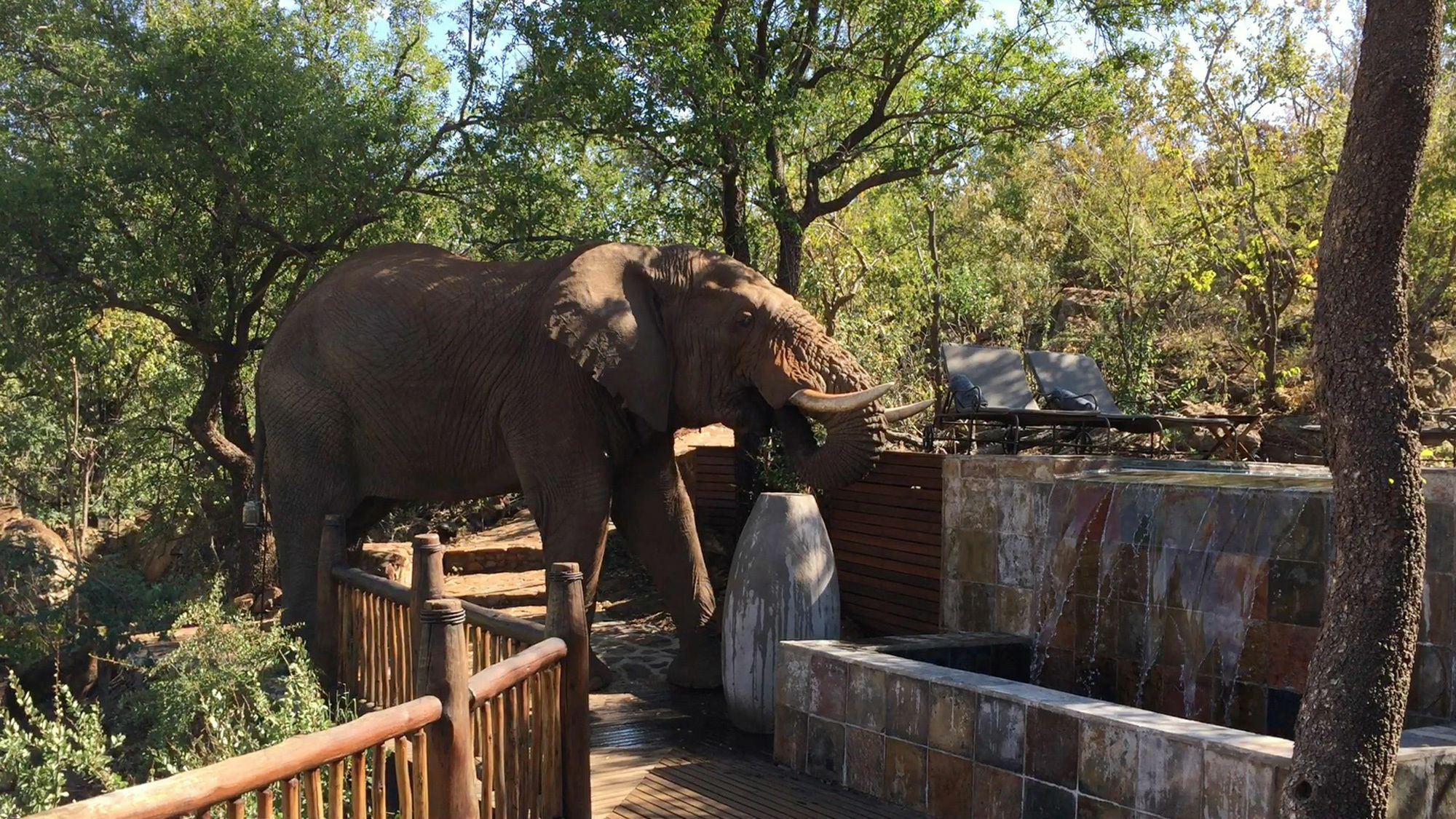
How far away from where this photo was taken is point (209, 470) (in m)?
12.6

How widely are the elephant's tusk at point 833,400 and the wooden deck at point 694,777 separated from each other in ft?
6.38

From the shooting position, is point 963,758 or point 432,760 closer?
point 432,760

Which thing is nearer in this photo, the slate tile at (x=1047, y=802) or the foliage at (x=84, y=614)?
the slate tile at (x=1047, y=802)

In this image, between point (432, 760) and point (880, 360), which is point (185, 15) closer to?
point (880, 360)

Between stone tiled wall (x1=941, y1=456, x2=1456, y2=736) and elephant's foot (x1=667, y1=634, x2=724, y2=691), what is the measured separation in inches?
60.3

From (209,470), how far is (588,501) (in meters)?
6.76

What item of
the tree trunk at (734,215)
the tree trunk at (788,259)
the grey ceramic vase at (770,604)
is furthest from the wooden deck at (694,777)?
the tree trunk at (734,215)

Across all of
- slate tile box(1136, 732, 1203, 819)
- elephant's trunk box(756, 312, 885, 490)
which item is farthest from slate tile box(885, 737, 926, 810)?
elephant's trunk box(756, 312, 885, 490)

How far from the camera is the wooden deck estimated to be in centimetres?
551

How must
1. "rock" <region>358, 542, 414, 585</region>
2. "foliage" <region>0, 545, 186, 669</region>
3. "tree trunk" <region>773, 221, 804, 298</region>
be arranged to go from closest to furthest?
"foliage" <region>0, 545, 186, 669</region>
"tree trunk" <region>773, 221, 804, 298</region>
"rock" <region>358, 542, 414, 585</region>

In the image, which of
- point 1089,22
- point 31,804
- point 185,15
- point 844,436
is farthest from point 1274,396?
point 31,804

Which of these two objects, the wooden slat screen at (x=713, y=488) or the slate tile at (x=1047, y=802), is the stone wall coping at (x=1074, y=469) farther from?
the wooden slat screen at (x=713, y=488)

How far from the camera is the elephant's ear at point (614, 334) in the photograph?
7602 mm

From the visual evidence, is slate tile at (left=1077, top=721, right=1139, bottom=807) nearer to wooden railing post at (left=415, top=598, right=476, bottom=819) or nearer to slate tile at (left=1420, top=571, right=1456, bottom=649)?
slate tile at (left=1420, top=571, right=1456, bottom=649)
